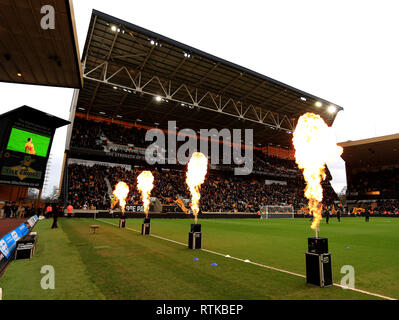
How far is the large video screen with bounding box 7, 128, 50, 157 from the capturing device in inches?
609

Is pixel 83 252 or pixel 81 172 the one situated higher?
pixel 81 172

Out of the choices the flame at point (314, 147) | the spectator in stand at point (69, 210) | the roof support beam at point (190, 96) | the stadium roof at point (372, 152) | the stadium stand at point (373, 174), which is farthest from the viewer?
the stadium stand at point (373, 174)

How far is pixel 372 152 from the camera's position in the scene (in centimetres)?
5031

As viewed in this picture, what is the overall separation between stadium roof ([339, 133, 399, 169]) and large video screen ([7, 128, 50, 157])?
50.5 metres

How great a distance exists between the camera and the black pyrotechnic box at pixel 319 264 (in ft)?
16.3

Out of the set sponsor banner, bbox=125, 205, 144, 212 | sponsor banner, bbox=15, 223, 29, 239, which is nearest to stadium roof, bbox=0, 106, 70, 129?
sponsor banner, bbox=15, 223, 29, 239

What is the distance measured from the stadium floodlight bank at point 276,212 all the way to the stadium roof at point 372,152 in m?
19.5

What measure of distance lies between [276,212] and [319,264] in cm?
3899

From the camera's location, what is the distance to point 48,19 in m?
4.83

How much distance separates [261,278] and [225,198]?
37757mm

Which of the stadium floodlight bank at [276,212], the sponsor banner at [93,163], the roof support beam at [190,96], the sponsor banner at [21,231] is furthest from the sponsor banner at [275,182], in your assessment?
the sponsor banner at [21,231]

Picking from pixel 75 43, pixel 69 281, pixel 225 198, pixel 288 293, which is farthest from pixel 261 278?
pixel 225 198

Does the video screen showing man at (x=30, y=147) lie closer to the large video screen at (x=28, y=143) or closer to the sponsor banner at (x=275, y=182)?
the large video screen at (x=28, y=143)

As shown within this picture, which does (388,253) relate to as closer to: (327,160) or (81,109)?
(327,160)
